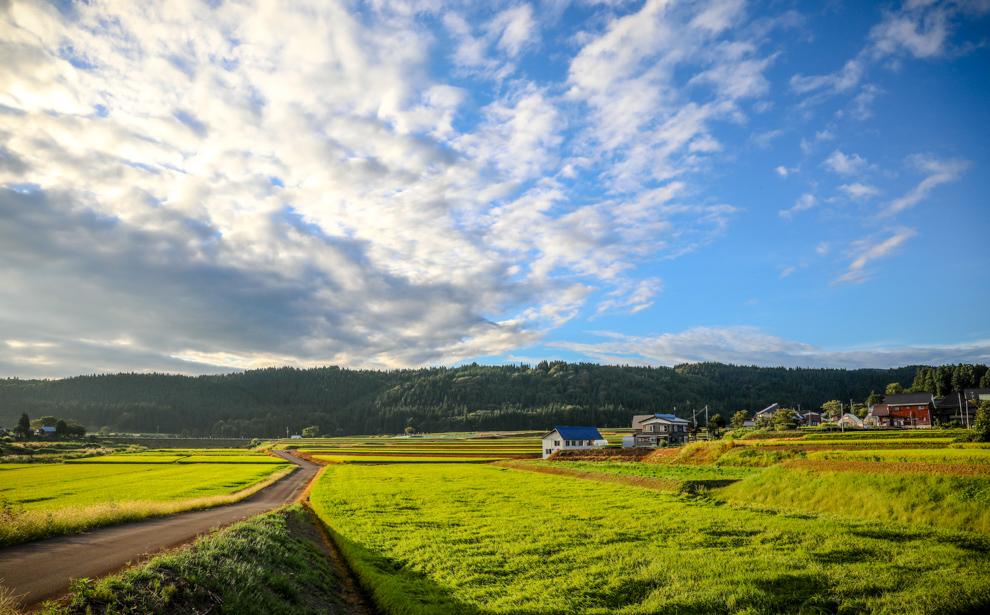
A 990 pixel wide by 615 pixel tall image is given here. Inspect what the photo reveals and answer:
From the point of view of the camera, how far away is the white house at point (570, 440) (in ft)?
329

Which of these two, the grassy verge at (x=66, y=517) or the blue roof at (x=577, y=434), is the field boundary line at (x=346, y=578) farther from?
the blue roof at (x=577, y=434)

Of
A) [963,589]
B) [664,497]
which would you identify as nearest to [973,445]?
[664,497]

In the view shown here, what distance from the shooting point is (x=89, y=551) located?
20047 millimetres

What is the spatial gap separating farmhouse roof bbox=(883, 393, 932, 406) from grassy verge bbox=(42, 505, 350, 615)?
122m

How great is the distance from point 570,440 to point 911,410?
70.0 m

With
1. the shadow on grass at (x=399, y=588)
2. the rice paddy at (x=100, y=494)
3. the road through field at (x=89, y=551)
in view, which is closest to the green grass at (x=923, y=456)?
the shadow on grass at (x=399, y=588)

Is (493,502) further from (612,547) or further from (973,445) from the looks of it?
(973,445)

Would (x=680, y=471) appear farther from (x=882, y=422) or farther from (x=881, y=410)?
(x=882, y=422)

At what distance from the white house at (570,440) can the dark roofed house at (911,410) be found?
60.3 meters

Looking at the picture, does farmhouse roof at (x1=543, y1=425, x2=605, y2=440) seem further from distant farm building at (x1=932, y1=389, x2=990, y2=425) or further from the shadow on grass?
the shadow on grass

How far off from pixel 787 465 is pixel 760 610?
35.9 meters

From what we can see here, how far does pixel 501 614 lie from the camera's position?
14.2m

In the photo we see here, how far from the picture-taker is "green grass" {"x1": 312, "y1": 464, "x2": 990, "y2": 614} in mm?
14766

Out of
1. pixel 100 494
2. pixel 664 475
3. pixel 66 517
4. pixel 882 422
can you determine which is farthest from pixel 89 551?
pixel 882 422
